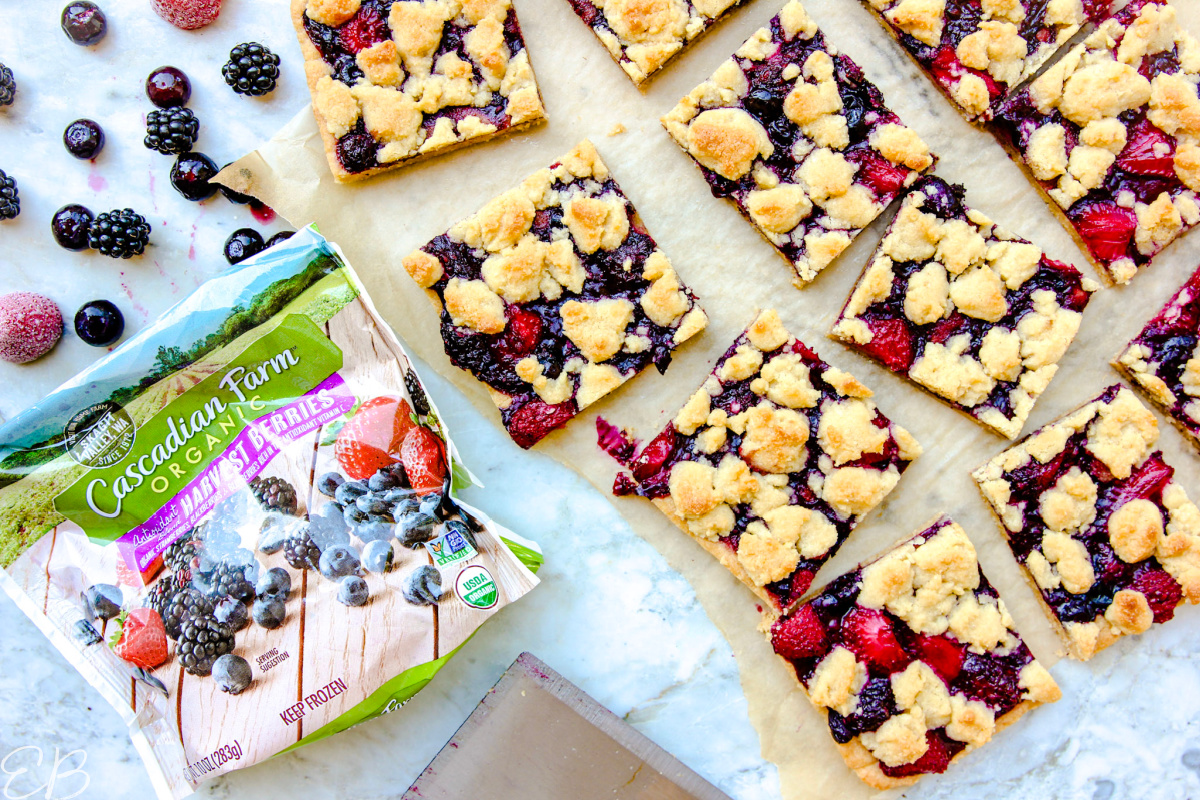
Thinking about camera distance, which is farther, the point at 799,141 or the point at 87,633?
the point at 799,141

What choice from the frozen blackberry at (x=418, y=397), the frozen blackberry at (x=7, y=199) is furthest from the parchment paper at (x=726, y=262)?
the frozen blackberry at (x=7, y=199)

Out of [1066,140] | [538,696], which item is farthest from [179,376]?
[1066,140]

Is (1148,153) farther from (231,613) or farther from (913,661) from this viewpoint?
(231,613)

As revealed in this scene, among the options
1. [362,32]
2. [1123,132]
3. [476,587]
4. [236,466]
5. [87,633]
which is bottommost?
[1123,132]

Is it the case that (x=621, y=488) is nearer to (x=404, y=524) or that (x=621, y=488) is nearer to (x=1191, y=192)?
(x=404, y=524)

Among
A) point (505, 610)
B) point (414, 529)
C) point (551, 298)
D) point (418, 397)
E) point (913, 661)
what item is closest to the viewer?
point (414, 529)

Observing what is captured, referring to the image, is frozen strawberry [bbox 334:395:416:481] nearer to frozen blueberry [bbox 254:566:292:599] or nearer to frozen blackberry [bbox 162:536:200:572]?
frozen blueberry [bbox 254:566:292:599]

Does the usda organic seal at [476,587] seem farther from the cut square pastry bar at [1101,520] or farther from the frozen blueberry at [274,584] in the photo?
the cut square pastry bar at [1101,520]

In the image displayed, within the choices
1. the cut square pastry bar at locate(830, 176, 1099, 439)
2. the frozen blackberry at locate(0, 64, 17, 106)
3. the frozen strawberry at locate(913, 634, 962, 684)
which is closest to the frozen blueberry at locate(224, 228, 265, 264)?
the frozen blackberry at locate(0, 64, 17, 106)

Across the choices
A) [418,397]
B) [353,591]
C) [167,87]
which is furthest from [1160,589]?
[167,87]
